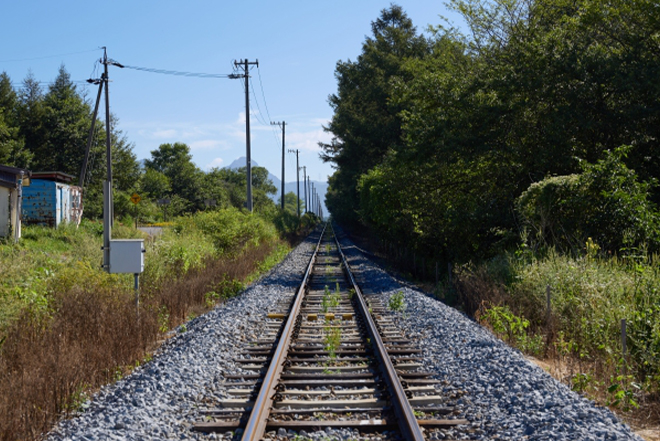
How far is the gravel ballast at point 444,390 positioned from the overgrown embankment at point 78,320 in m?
0.28

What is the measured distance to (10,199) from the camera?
80.7ft

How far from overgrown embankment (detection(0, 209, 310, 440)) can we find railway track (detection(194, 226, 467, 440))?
1408mm

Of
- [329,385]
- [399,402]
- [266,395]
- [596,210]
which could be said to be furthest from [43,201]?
[399,402]

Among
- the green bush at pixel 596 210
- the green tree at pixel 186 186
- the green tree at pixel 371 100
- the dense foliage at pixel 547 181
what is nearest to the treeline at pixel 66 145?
the green tree at pixel 371 100

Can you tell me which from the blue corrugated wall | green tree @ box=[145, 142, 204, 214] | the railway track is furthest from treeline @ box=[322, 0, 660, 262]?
green tree @ box=[145, 142, 204, 214]

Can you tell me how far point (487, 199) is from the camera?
18.1m

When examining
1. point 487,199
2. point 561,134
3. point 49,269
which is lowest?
point 49,269

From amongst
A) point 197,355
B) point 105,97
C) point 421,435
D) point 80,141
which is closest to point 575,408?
point 421,435

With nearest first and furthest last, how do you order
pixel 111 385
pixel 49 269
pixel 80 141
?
pixel 111 385 → pixel 49 269 → pixel 80 141

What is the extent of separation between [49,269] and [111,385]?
487 cm

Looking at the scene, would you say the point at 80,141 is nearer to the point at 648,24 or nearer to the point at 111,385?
the point at 648,24

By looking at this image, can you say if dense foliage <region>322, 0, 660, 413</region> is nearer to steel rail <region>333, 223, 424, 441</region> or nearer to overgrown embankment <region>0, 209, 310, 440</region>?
steel rail <region>333, 223, 424, 441</region>

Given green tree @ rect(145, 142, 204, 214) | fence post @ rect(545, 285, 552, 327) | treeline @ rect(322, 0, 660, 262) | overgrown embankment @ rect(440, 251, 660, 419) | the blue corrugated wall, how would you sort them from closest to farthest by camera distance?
overgrown embankment @ rect(440, 251, 660, 419), fence post @ rect(545, 285, 552, 327), treeline @ rect(322, 0, 660, 262), the blue corrugated wall, green tree @ rect(145, 142, 204, 214)

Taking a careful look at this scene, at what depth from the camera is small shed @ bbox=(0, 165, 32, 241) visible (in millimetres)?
24266
